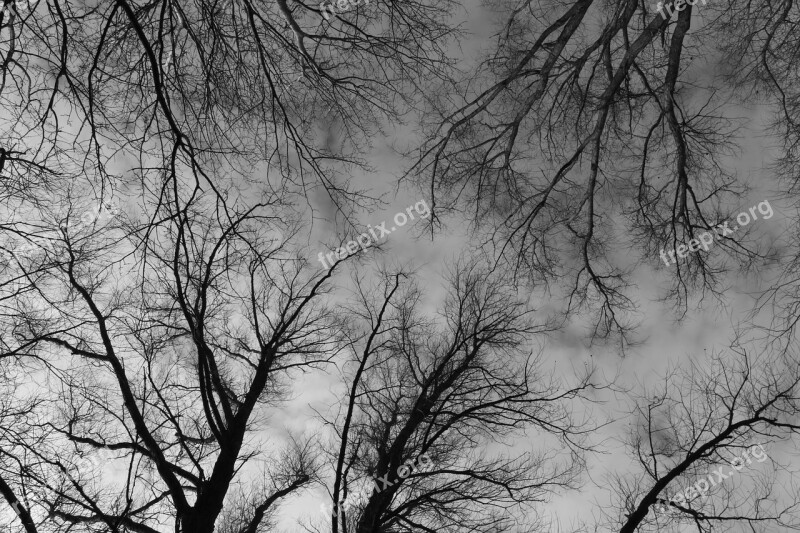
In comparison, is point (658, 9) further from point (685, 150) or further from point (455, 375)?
point (455, 375)

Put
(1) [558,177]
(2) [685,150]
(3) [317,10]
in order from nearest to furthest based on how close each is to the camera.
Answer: (3) [317,10], (2) [685,150], (1) [558,177]

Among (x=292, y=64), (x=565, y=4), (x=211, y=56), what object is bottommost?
(x=211, y=56)

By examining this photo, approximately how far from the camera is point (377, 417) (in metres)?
7.89

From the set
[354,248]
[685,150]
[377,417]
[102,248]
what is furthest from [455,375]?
[102,248]

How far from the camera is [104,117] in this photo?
3.59m

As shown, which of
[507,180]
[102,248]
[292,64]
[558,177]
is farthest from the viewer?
[507,180]

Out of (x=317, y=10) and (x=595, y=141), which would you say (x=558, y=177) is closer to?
(x=595, y=141)

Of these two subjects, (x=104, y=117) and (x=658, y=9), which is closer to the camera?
(x=104, y=117)

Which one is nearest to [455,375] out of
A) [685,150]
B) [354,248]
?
[354,248]

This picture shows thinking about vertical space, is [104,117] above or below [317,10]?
below

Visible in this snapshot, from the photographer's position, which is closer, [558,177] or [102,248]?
[102,248]

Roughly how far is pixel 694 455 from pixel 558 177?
4.31 metres

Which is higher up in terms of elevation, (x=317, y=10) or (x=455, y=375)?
→ (x=317, y=10)

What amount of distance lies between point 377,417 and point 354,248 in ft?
12.0
